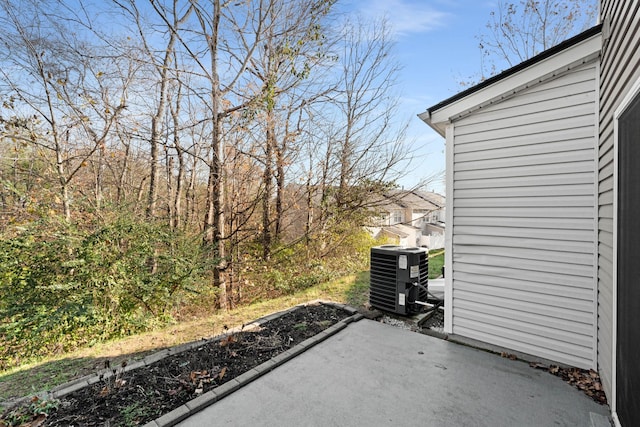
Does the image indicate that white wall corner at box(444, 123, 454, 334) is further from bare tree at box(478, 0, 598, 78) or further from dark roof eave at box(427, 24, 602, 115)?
bare tree at box(478, 0, 598, 78)

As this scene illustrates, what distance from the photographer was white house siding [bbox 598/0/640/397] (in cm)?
166

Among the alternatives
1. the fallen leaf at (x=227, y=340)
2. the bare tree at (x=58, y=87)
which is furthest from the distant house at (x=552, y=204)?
the bare tree at (x=58, y=87)

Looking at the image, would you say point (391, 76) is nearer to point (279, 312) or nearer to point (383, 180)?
point (383, 180)

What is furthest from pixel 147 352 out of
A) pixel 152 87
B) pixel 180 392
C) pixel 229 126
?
pixel 152 87

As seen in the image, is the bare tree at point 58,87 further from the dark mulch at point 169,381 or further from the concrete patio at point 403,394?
the concrete patio at point 403,394

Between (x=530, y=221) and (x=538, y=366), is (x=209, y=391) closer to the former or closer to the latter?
(x=538, y=366)

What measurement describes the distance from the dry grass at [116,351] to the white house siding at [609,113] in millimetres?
2817

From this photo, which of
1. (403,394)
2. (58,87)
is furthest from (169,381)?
(58,87)

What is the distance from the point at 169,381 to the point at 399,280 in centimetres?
281

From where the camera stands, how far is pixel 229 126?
569 centimetres

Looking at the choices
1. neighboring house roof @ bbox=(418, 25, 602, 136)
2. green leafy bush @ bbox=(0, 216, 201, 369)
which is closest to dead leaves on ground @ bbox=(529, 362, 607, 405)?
neighboring house roof @ bbox=(418, 25, 602, 136)

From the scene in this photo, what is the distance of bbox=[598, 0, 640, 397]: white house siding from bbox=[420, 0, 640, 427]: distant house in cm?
1

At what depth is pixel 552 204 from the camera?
266 cm

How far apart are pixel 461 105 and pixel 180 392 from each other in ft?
12.5
